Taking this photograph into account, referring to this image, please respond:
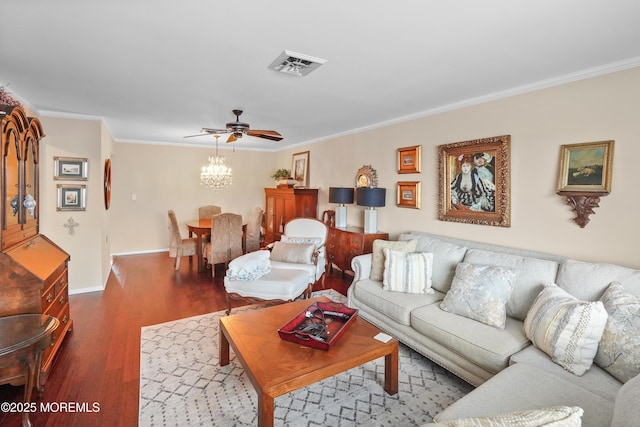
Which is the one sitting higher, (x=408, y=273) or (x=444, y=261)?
(x=444, y=261)

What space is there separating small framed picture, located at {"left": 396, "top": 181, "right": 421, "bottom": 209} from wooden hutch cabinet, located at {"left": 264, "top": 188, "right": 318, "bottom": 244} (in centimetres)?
207

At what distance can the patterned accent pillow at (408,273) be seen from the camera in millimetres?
2873

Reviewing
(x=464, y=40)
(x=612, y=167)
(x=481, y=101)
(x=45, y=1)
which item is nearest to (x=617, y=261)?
(x=612, y=167)

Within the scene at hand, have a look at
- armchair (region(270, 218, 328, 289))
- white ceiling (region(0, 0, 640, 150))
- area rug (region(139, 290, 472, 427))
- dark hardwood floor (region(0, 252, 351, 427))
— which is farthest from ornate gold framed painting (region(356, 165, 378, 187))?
area rug (region(139, 290, 472, 427))

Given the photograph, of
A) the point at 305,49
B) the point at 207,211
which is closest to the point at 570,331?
the point at 305,49

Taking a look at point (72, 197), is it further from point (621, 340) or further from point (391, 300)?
point (621, 340)

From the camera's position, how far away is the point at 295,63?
2.28m

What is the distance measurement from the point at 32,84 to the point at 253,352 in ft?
10.2

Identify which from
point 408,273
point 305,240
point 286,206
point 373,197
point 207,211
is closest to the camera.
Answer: point 408,273

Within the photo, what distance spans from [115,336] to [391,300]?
8.51ft

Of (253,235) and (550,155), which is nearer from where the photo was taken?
(550,155)

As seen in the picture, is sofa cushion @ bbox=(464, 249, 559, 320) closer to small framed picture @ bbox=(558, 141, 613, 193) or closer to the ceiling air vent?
small framed picture @ bbox=(558, 141, 613, 193)

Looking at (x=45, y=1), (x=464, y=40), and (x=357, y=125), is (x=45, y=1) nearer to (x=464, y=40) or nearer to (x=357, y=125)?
(x=464, y=40)

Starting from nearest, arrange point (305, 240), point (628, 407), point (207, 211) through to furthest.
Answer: point (628, 407), point (305, 240), point (207, 211)
